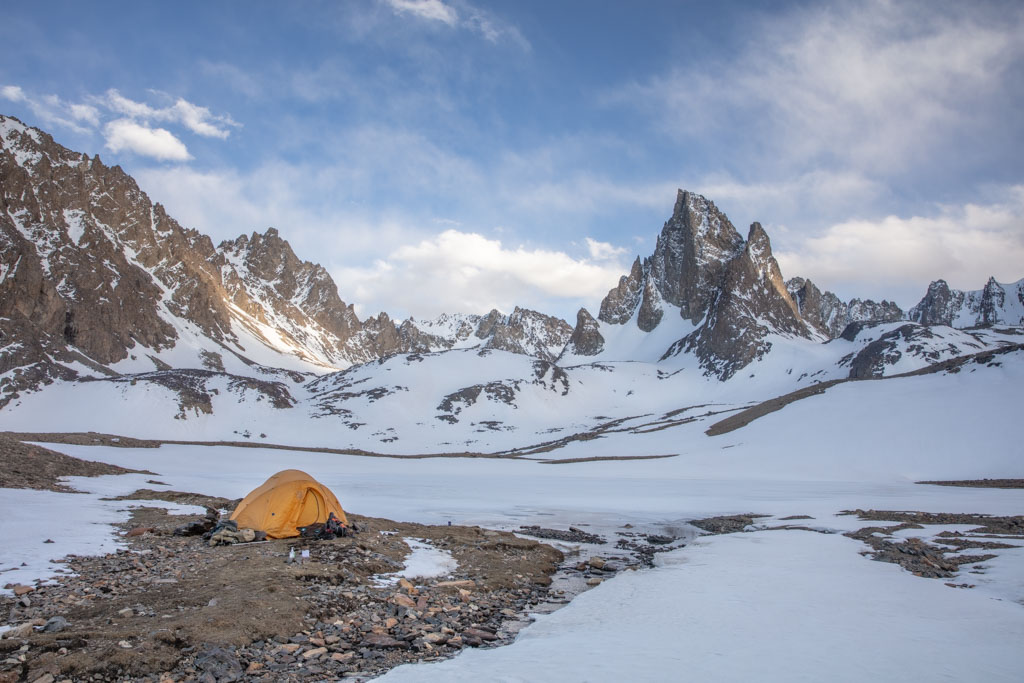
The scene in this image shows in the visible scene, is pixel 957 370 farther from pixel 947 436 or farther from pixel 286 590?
pixel 286 590

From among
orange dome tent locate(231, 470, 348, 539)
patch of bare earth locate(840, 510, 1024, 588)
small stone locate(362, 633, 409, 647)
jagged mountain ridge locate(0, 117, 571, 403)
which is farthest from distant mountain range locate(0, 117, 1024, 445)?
small stone locate(362, 633, 409, 647)

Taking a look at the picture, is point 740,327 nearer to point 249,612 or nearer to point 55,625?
point 249,612

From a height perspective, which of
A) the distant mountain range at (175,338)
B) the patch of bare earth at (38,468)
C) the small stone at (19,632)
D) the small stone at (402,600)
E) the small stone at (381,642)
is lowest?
the small stone at (402,600)

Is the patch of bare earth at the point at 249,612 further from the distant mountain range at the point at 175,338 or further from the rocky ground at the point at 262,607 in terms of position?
the distant mountain range at the point at 175,338

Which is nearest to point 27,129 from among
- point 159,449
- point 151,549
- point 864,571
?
point 159,449

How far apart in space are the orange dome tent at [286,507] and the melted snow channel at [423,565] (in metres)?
2.42

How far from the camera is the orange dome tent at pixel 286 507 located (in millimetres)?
15930

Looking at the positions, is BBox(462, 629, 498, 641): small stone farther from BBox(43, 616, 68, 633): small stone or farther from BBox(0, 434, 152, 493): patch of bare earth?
BBox(0, 434, 152, 493): patch of bare earth

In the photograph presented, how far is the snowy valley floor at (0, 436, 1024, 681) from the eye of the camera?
24.7 ft

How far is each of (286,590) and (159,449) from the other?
49520 millimetres

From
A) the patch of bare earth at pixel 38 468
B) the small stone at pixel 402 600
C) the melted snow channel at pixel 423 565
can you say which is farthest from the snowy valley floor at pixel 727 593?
the melted snow channel at pixel 423 565

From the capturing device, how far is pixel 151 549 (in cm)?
1342

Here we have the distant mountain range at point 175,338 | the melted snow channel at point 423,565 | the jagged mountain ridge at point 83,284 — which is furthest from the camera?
the jagged mountain ridge at point 83,284

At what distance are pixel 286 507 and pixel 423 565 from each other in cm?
467
